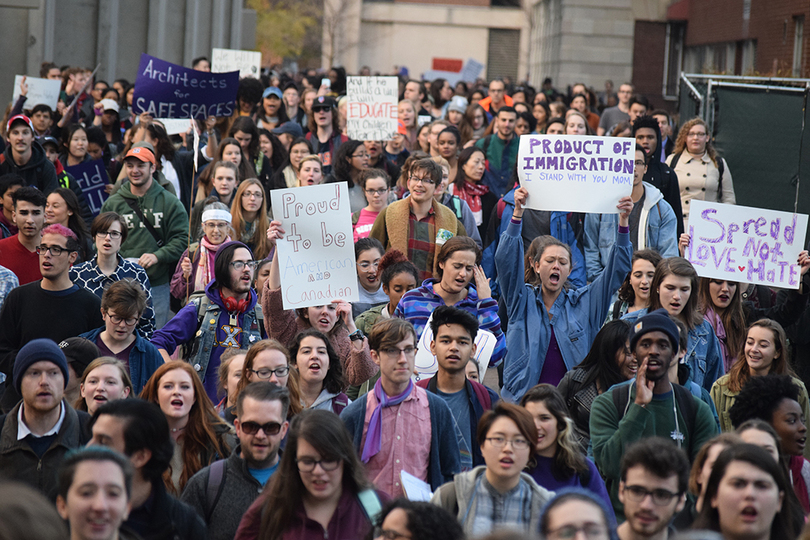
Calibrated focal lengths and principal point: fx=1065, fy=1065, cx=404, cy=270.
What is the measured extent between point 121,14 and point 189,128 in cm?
1384

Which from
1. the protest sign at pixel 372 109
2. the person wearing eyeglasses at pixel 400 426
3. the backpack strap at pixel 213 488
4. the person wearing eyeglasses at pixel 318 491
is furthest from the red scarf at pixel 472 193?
the person wearing eyeglasses at pixel 318 491

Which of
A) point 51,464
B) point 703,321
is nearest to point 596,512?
point 51,464

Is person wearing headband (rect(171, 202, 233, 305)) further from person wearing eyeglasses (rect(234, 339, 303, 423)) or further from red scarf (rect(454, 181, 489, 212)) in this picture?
red scarf (rect(454, 181, 489, 212))

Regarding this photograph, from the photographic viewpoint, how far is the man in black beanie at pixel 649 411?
5.69 m

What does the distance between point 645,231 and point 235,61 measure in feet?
37.3

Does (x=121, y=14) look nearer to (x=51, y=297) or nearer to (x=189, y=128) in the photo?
(x=189, y=128)

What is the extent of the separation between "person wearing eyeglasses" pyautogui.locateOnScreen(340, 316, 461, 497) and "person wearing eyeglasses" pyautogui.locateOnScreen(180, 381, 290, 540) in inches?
21.1

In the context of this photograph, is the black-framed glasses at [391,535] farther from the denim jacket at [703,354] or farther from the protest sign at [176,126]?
the protest sign at [176,126]

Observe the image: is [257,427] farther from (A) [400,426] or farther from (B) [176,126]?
(B) [176,126]

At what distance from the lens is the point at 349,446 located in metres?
4.71

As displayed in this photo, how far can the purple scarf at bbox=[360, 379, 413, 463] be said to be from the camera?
554 cm

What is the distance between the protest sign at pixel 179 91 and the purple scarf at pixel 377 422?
22.6ft

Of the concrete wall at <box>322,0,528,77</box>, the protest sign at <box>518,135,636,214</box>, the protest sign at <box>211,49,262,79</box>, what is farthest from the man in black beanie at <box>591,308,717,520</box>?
the concrete wall at <box>322,0,528,77</box>

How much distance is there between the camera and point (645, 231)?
9.18 metres
